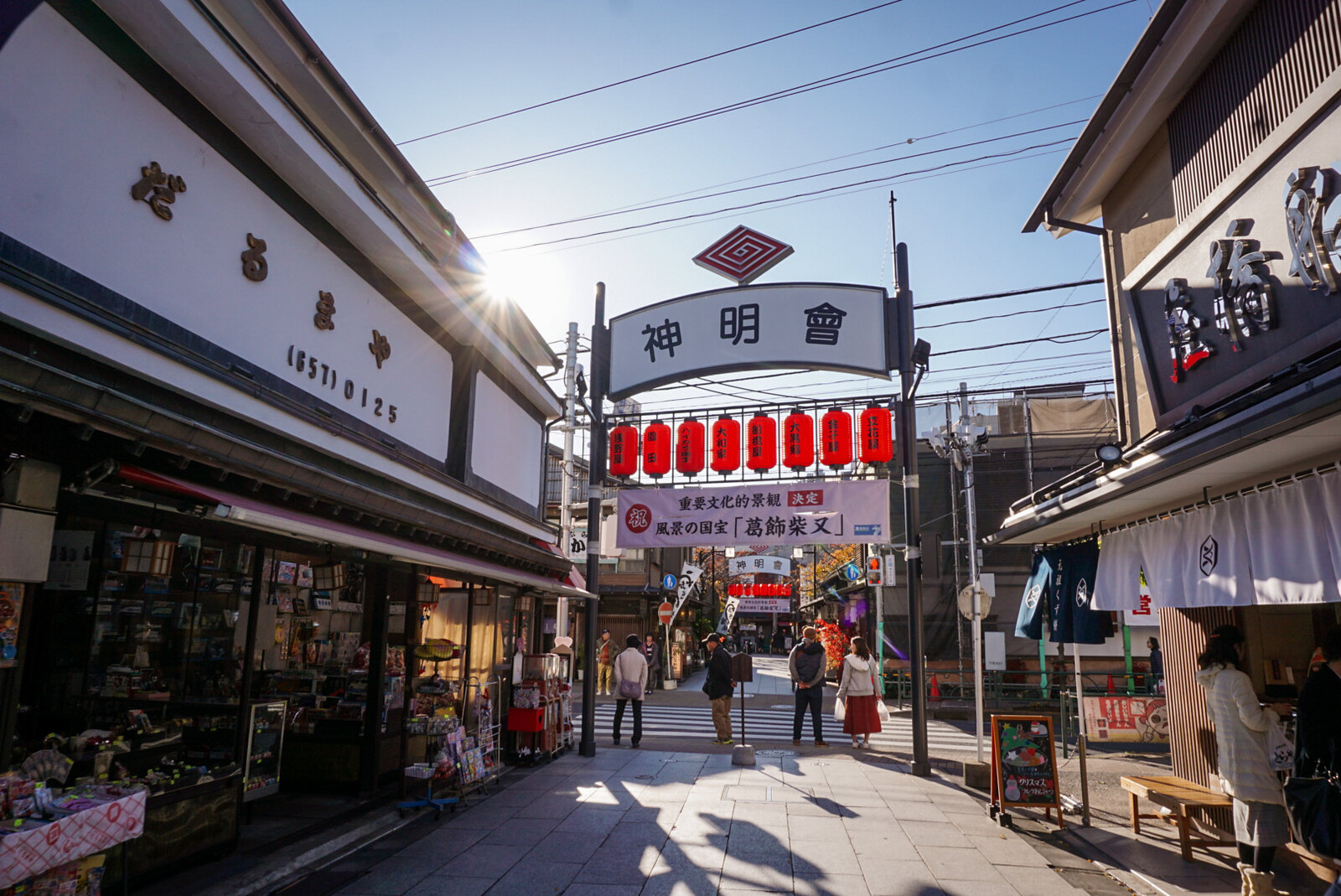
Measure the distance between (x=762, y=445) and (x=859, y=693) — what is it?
5.20 metres

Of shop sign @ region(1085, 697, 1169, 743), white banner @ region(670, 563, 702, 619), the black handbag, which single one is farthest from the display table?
white banner @ region(670, 563, 702, 619)

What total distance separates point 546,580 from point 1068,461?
20.6 m

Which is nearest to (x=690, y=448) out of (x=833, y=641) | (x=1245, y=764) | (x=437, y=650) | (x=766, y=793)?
(x=437, y=650)

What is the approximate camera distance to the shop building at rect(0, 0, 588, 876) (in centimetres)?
496

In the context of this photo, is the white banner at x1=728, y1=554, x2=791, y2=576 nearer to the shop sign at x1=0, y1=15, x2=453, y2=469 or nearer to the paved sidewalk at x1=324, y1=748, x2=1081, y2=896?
the paved sidewalk at x1=324, y1=748, x2=1081, y2=896

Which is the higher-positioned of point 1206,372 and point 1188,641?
point 1206,372

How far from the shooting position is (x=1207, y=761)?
838cm

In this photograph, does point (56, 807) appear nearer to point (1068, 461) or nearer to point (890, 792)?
point (890, 792)

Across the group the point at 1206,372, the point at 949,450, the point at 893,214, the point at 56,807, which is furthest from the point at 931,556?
the point at 56,807

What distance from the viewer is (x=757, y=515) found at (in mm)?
13430

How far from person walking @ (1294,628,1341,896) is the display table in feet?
27.5

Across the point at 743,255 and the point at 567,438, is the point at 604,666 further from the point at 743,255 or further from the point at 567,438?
the point at 743,255

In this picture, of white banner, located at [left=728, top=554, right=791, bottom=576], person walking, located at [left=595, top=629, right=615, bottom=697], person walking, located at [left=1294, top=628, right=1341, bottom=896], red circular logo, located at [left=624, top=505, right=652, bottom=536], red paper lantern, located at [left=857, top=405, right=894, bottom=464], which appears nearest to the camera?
person walking, located at [left=1294, top=628, right=1341, bottom=896]

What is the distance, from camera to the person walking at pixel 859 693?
14.4 meters
